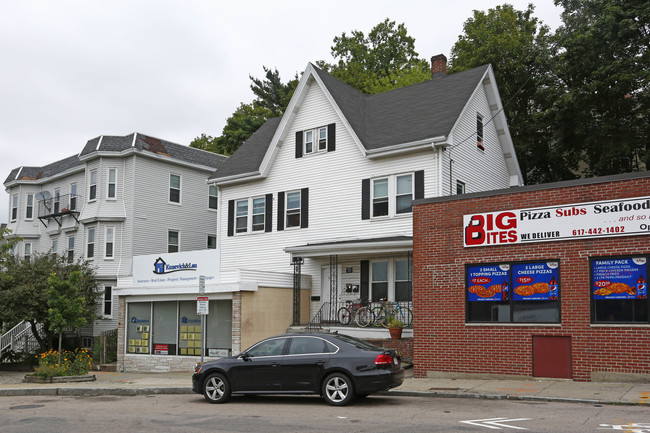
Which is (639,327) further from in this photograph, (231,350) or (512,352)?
(231,350)

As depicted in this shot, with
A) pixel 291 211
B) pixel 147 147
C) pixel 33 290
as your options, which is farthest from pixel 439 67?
pixel 33 290

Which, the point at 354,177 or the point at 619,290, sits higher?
the point at 354,177

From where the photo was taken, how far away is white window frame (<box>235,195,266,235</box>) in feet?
91.5

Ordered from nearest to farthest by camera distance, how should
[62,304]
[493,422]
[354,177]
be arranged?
[493,422] < [62,304] < [354,177]

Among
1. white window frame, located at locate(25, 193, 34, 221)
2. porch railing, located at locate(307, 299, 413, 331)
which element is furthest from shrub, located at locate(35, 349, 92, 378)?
white window frame, located at locate(25, 193, 34, 221)

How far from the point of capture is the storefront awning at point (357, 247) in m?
21.6

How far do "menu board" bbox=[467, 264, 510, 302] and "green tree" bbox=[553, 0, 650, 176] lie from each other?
50.0 ft

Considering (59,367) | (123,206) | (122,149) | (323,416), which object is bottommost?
(59,367)

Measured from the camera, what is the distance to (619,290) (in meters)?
14.7

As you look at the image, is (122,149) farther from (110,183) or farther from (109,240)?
(109,240)

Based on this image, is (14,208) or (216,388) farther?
(14,208)

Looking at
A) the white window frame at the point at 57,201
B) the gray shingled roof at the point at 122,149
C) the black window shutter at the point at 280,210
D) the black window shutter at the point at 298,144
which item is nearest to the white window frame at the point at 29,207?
the gray shingled roof at the point at 122,149

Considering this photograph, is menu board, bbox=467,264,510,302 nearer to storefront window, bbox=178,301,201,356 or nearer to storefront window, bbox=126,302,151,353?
storefront window, bbox=178,301,201,356

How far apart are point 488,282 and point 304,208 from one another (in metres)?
11.1
